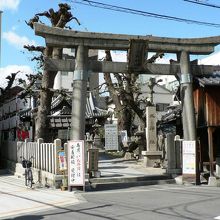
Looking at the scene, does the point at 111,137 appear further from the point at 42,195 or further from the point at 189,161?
the point at 42,195

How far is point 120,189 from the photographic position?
16484mm

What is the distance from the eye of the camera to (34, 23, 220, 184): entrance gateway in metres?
16.9

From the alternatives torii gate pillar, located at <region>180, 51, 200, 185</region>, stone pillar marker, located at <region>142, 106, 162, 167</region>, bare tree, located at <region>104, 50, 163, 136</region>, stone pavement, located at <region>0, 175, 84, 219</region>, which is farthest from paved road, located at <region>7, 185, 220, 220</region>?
bare tree, located at <region>104, 50, 163, 136</region>

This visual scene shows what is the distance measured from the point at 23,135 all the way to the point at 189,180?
12461 mm

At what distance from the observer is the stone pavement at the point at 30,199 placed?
467 inches

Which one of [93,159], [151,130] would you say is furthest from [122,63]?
[151,130]

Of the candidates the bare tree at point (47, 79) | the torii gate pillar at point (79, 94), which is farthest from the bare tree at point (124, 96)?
the torii gate pillar at point (79, 94)

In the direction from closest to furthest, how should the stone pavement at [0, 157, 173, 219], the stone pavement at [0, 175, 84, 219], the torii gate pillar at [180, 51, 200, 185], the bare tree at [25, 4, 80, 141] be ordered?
1. the stone pavement at [0, 175, 84, 219]
2. the stone pavement at [0, 157, 173, 219]
3. the torii gate pillar at [180, 51, 200, 185]
4. the bare tree at [25, 4, 80, 141]

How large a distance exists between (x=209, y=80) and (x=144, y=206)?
8.61 meters

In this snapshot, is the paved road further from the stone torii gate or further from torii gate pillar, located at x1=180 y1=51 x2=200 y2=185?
the stone torii gate

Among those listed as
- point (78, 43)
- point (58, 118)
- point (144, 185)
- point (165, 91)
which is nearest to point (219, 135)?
point (144, 185)

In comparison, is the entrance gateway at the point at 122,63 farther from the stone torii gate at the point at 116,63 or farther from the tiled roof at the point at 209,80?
the tiled roof at the point at 209,80

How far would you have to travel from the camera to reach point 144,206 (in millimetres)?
11766

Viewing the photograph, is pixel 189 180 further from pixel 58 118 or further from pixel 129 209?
pixel 58 118
